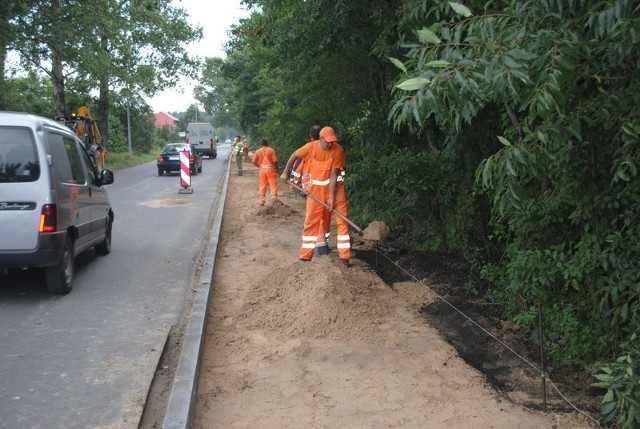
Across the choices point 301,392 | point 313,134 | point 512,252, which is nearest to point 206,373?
point 301,392

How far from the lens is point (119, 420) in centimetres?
395

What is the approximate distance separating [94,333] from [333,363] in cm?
234

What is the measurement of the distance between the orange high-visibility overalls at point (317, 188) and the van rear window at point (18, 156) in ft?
10.3

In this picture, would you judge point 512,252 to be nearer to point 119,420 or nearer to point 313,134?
point 119,420

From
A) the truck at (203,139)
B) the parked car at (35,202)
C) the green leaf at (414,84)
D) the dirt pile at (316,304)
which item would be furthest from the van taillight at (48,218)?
the truck at (203,139)

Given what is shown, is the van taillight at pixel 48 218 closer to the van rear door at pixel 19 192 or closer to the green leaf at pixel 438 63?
the van rear door at pixel 19 192

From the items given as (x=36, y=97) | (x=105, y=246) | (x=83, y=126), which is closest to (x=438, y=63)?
(x=105, y=246)

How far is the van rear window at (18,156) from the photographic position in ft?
20.9

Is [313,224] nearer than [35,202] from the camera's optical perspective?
No

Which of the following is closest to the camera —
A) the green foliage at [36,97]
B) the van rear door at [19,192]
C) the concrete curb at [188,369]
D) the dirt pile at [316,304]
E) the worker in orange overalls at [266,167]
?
the concrete curb at [188,369]

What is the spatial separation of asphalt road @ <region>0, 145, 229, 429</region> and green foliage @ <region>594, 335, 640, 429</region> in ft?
9.32

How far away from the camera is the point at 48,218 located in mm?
6379

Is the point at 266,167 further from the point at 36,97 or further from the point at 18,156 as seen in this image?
the point at 36,97

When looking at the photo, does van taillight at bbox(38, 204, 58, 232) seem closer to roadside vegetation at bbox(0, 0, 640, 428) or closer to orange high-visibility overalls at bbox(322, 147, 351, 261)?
orange high-visibility overalls at bbox(322, 147, 351, 261)
